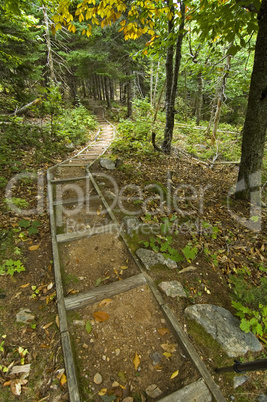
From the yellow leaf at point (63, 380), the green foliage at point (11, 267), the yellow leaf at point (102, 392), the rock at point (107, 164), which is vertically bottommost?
the yellow leaf at point (102, 392)

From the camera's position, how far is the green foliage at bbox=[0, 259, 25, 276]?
3.03 metres

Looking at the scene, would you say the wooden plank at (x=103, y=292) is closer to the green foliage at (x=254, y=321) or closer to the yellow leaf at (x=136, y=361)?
the yellow leaf at (x=136, y=361)

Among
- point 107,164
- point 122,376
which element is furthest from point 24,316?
point 107,164

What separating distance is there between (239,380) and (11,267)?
341 cm

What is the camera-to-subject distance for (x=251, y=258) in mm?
3648

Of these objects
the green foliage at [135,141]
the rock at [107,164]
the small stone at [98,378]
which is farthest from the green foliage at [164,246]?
the green foliage at [135,141]

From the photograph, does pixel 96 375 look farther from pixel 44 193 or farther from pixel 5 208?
pixel 44 193

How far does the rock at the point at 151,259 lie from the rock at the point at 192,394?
58.5 inches

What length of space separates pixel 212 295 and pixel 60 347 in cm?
218

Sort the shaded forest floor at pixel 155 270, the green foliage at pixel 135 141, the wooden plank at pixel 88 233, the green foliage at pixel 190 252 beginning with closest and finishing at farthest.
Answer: the shaded forest floor at pixel 155 270 < the green foliage at pixel 190 252 < the wooden plank at pixel 88 233 < the green foliage at pixel 135 141

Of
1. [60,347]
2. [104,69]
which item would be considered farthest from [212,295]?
[104,69]

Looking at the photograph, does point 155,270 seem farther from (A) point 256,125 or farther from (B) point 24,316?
(A) point 256,125

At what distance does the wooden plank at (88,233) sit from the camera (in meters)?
3.70

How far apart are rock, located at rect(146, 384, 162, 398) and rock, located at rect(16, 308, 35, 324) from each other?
5.43 ft
